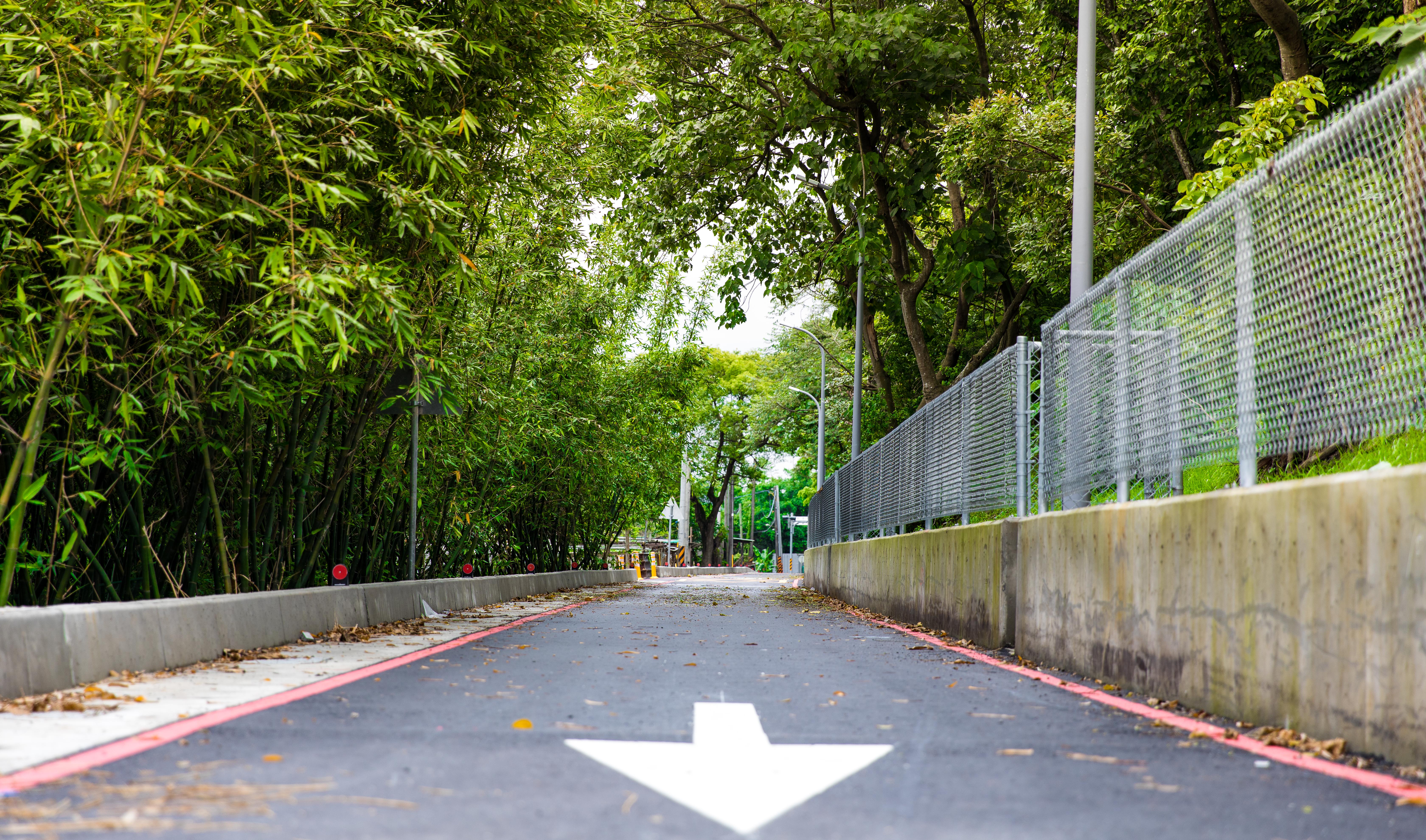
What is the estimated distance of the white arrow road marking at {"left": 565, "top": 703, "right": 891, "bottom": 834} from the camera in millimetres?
4035

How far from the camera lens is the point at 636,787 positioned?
4.27 meters

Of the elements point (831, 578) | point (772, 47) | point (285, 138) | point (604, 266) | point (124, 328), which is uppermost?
point (772, 47)

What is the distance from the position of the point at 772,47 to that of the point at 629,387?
8.72m

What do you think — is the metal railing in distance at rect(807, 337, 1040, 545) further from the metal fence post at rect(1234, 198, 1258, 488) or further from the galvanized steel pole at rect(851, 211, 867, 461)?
the galvanized steel pole at rect(851, 211, 867, 461)

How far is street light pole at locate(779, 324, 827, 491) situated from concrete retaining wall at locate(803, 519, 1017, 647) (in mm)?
18385

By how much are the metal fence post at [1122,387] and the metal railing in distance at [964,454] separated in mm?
1911

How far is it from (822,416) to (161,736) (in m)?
34.4

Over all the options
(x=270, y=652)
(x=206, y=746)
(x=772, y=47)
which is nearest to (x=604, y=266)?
(x=772, y=47)

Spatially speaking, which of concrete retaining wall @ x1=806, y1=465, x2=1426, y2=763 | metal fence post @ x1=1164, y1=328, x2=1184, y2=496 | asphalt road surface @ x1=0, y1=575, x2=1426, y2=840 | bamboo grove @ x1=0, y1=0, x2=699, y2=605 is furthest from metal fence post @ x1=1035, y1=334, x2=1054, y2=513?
bamboo grove @ x1=0, y1=0, x2=699, y2=605

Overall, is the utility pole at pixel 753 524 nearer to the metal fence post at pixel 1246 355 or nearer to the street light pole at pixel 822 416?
the street light pole at pixel 822 416

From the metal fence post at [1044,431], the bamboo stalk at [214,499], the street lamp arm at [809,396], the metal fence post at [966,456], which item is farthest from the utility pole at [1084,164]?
the street lamp arm at [809,396]

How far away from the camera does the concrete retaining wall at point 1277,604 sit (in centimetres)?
479

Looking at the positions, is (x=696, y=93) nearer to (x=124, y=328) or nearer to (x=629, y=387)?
(x=629, y=387)

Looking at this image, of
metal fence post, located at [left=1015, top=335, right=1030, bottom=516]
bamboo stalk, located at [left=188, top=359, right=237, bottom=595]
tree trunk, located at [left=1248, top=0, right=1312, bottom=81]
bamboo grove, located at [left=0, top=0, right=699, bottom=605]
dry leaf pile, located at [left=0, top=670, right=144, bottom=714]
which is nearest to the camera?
dry leaf pile, located at [left=0, top=670, right=144, bottom=714]
